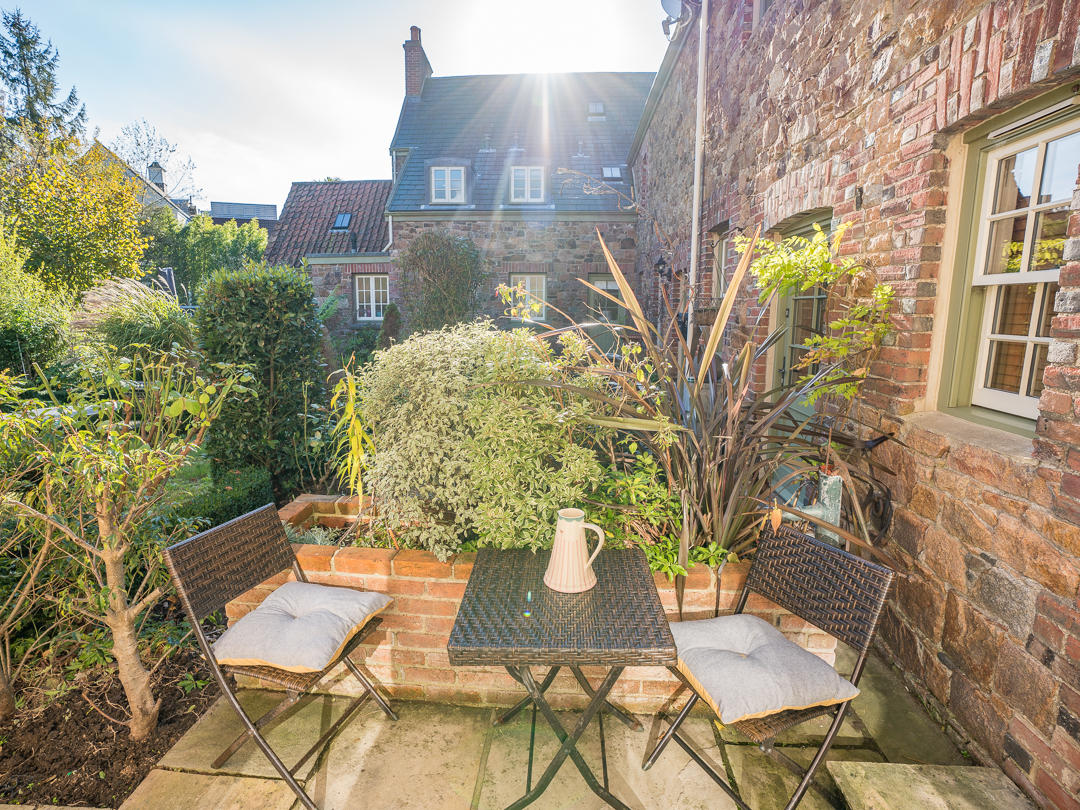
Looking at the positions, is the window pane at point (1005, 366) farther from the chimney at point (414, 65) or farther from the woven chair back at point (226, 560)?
the chimney at point (414, 65)

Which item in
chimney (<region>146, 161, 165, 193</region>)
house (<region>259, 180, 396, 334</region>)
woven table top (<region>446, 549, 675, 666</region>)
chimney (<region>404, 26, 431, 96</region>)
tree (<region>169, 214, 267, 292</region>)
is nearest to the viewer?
woven table top (<region>446, 549, 675, 666</region>)

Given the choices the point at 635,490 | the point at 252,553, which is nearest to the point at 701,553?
the point at 635,490

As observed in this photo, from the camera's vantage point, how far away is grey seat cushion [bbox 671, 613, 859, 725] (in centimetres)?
142

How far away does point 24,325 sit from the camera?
5484 mm

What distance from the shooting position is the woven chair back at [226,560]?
1.64 m

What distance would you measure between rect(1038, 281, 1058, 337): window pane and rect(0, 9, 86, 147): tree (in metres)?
20.0

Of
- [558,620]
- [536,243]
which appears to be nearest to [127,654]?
[558,620]

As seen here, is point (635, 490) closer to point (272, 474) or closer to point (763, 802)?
point (763, 802)

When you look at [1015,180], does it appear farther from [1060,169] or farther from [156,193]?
[156,193]

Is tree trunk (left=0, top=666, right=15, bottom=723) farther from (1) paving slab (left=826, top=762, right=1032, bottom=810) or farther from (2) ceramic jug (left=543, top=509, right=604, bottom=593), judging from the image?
(1) paving slab (left=826, top=762, right=1032, bottom=810)

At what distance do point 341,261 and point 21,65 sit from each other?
10997 mm

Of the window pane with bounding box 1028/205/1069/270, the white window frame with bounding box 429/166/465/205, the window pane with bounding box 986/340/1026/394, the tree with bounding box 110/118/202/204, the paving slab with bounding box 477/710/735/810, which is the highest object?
the tree with bounding box 110/118/202/204

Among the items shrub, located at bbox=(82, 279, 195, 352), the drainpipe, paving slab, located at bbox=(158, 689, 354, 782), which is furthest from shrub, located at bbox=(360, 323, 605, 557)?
shrub, located at bbox=(82, 279, 195, 352)

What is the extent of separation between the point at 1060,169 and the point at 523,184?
37.6 feet
